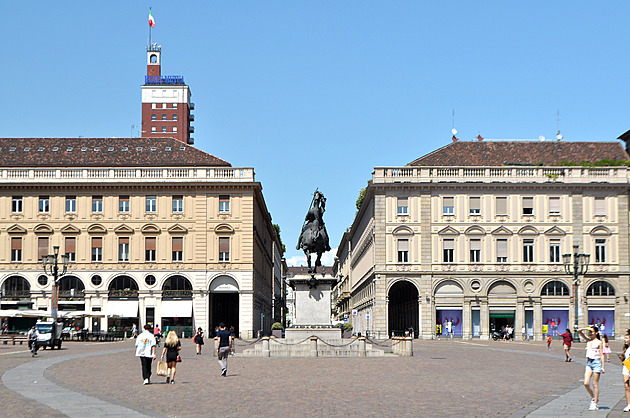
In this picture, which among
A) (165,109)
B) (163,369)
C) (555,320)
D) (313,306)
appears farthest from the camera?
(165,109)

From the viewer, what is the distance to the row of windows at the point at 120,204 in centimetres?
7562

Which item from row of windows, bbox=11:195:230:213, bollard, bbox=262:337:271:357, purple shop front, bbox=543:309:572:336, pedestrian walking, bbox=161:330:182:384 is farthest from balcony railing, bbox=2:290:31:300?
pedestrian walking, bbox=161:330:182:384

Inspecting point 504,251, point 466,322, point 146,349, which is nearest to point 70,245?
point 466,322

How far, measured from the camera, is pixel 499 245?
3031 inches

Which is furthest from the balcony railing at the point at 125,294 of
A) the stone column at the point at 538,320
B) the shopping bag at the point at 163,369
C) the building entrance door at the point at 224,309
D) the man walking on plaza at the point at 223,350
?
the shopping bag at the point at 163,369

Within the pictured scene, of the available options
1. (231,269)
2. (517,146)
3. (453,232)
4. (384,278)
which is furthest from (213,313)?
(517,146)

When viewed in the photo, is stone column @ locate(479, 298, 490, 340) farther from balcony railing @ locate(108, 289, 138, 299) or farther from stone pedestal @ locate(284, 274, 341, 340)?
stone pedestal @ locate(284, 274, 341, 340)

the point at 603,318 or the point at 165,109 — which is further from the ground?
the point at 165,109

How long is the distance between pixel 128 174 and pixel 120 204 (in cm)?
273

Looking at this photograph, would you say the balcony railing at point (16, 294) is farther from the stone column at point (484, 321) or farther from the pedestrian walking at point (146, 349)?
the pedestrian walking at point (146, 349)

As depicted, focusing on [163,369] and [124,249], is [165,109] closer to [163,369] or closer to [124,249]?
[124,249]

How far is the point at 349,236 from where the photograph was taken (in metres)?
137

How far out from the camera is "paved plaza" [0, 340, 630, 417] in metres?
18.4

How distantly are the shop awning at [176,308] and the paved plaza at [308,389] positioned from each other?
125 ft
